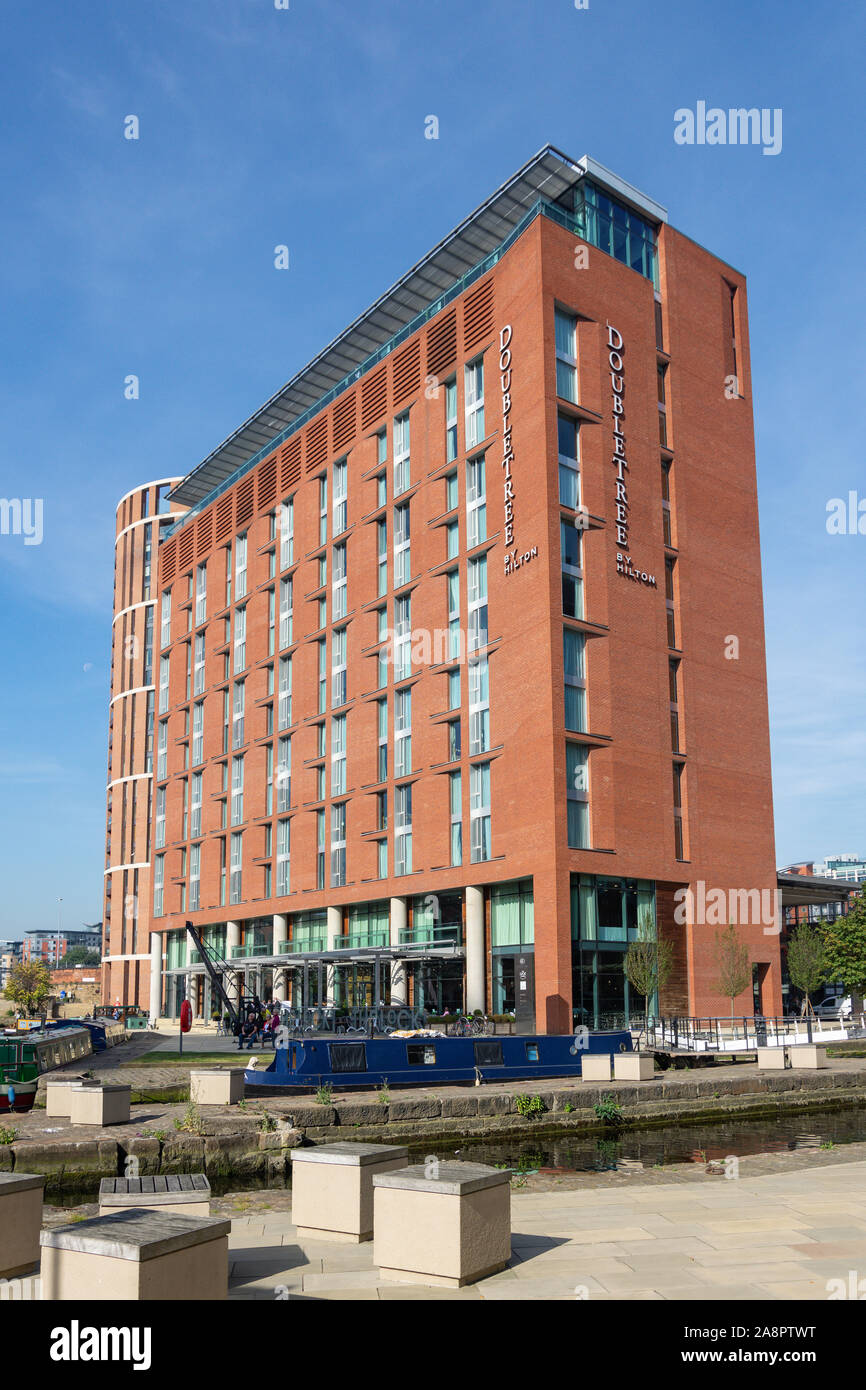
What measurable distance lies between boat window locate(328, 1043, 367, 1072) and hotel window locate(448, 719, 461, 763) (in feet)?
80.6

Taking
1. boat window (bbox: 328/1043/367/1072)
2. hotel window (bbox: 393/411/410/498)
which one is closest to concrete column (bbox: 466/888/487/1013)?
hotel window (bbox: 393/411/410/498)

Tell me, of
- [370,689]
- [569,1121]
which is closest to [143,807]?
[370,689]

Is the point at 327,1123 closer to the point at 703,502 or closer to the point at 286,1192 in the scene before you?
the point at 286,1192

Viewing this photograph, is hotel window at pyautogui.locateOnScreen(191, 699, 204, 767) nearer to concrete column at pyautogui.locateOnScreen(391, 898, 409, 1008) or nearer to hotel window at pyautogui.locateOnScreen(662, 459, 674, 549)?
concrete column at pyautogui.locateOnScreen(391, 898, 409, 1008)

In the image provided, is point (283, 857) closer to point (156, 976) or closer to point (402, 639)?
point (402, 639)

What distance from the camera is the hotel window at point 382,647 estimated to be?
5578 centimetres

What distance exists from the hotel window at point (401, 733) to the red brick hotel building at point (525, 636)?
185 mm

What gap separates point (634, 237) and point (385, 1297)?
2029 inches

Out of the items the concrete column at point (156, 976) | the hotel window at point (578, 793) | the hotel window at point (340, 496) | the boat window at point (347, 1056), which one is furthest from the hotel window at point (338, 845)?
the boat window at point (347, 1056)

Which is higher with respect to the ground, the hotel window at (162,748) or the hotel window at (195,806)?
the hotel window at (162,748)

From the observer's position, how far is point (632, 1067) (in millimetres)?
27141

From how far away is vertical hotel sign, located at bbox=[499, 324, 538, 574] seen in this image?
4609cm

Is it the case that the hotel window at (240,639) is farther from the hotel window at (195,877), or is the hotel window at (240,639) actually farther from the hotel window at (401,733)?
the hotel window at (401,733)
